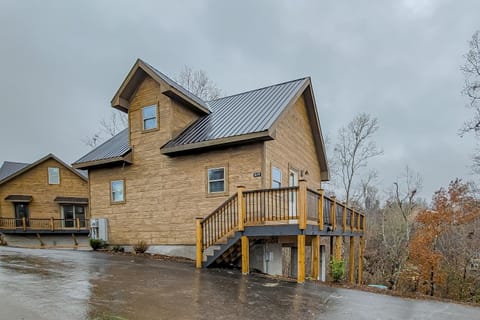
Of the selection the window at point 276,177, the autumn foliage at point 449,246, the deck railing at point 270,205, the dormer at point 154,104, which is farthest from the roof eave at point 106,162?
the autumn foliage at point 449,246

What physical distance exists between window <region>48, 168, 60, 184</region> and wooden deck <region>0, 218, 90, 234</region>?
3.46 m

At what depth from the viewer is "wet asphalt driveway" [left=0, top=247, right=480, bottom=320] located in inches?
213

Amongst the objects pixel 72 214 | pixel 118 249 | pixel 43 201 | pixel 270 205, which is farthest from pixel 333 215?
pixel 43 201

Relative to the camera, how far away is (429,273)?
679 inches

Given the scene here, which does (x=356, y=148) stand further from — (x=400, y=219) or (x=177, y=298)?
(x=177, y=298)

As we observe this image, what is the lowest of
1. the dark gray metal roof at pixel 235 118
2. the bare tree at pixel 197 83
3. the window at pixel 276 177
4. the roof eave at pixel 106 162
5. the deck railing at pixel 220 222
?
the deck railing at pixel 220 222

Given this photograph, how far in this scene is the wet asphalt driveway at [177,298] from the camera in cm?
540

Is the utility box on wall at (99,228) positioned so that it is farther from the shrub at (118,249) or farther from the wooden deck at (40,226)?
the wooden deck at (40,226)

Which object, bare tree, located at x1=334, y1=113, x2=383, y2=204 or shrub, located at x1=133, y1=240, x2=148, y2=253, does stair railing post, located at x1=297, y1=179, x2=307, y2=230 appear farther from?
bare tree, located at x1=334, y1=113, x2=383, y2=204

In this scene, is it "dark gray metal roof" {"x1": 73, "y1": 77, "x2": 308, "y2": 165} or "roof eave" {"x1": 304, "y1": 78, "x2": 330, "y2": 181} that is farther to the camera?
"roof eave" {"x1": 304, "y1": 78, "x2": 330, "y2": 181}

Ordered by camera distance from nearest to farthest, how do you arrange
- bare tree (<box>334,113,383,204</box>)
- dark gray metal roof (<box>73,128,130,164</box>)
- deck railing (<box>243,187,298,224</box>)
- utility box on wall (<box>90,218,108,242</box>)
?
deck railing (<box>243,187,298,224</box>) → dark gray metal roof (<box>73,128,130,164</box>) → utility box on wall (<box>90,218,108,242</box>) → bare tree (<box>334,113,383,204</box>)

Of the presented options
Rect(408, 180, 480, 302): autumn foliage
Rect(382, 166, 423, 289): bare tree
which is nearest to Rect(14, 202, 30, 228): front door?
Rect(382, 166, 423, 289): bare tree

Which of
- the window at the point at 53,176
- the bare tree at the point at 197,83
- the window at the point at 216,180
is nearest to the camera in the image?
the window at the point at 216,180

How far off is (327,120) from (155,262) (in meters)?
36.0
